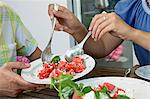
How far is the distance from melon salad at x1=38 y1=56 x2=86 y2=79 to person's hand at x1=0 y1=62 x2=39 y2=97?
0.18 feet

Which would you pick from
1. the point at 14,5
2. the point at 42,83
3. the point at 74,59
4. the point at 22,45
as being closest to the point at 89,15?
the point at 14,5

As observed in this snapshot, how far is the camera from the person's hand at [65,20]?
0.99 meters

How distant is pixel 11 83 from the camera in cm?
83

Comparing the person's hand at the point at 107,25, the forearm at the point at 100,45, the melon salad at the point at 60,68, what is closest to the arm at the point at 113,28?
the person's hand at the point at 107,25

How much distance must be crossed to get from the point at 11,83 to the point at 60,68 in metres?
0.16

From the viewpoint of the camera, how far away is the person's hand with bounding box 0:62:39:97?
809 millimetres

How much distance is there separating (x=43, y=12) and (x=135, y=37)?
1481 mm

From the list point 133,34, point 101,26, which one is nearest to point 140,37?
point 133,34

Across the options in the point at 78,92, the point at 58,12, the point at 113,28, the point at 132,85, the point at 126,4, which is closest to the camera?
the point at 78,92

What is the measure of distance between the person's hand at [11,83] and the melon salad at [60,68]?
5 centimetres

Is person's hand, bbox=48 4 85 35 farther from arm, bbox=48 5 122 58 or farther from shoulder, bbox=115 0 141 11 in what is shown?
shoulder, bbox=115 0 141 11

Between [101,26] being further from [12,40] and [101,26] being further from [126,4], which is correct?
[12,40]

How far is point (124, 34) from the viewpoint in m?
0.87

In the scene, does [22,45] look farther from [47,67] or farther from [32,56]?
[47,67]
